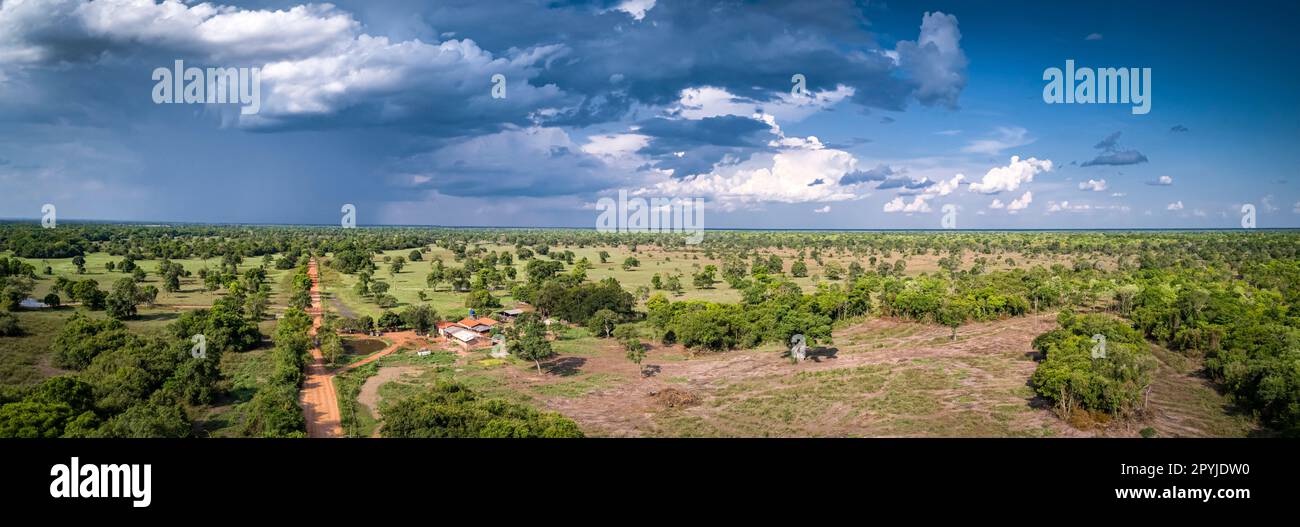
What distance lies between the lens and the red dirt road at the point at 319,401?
81.4ft

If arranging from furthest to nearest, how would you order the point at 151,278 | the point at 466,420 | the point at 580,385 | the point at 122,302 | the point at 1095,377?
the point at 151,278
the point at 122,302
the point at 580,385
the point at 1095,377
the point at 466,420

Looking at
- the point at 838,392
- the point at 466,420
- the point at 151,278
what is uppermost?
the point at 151,278

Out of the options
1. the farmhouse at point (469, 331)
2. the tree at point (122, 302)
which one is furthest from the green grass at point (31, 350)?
the farmhouse at point (469, 331)

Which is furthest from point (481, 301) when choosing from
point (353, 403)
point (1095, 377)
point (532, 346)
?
point (1095, 377)

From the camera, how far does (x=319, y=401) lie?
29078 millimetres

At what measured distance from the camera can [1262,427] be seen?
2462 centimetres

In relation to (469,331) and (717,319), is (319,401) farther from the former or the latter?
(717,319)

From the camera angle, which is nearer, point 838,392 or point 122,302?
point 838,392

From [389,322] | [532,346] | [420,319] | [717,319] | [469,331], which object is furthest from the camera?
[389,322]

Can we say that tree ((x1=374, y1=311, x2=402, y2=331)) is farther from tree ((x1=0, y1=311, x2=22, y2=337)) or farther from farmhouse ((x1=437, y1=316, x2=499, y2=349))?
tree ((x1=0, y1=311, x2=22, y2=337))

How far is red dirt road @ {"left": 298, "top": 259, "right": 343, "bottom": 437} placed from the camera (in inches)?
977

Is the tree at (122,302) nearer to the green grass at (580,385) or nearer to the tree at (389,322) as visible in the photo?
the tree at (389,322)

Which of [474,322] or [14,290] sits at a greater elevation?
[14,290]
